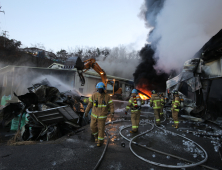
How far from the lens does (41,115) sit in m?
4.43

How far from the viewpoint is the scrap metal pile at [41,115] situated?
439 cm

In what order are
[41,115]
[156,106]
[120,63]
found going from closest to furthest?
[41,115] → [156,106] → [120,63]

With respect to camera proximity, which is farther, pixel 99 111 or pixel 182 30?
pixel 182 30

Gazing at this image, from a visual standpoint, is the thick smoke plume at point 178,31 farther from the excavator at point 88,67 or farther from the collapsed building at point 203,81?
the excavator at point 88,67

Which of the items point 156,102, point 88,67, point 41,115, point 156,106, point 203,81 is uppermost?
point 88,67

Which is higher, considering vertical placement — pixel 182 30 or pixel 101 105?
pixel 182 30

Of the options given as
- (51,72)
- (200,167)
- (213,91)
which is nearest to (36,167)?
(200,167)

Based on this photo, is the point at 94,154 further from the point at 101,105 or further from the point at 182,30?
the point at 182,30

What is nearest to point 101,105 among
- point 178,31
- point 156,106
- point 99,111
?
point 99,111

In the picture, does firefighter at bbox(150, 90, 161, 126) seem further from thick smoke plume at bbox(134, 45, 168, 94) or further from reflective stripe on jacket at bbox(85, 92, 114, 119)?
thick smoke plume at bbox(134, 45, 168, 94)

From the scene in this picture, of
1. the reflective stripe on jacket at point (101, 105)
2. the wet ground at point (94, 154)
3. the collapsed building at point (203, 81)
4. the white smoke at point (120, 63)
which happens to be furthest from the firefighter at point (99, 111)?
the white smoke at point (120, 63)

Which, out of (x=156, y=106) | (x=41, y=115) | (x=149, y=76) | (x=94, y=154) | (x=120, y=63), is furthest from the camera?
(x=120, y=63)

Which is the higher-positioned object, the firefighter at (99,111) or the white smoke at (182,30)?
the white smoke at (182,30)

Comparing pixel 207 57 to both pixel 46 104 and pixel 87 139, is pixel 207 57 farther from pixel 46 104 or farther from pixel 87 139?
pixel 46 104
